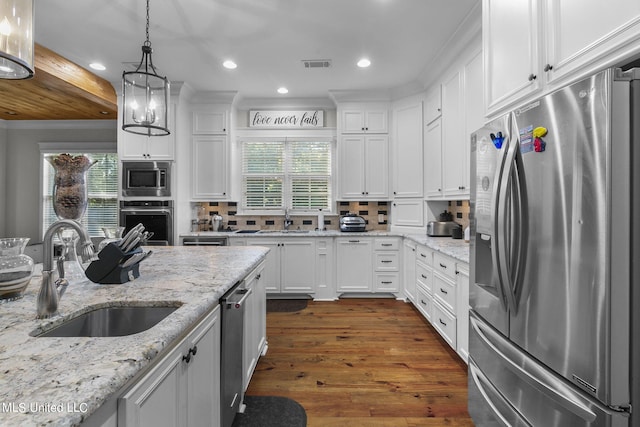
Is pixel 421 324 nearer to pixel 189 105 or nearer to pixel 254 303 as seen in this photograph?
pixel 254 303

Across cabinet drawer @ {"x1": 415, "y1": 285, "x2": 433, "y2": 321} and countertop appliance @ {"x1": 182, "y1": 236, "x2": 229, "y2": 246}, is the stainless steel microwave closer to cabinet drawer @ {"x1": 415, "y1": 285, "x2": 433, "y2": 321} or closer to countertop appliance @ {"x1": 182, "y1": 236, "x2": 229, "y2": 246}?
countertop appliance @ {"x1": 182, "y1": 236, "x2": 229, "y2": 246}

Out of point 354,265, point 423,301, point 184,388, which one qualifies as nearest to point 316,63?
point 354,265

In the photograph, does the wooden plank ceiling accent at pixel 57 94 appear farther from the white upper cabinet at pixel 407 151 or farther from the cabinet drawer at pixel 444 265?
the cabinet drawer at pixel 444 265

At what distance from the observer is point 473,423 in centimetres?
182

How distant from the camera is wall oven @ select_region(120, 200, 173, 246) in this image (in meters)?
4.03

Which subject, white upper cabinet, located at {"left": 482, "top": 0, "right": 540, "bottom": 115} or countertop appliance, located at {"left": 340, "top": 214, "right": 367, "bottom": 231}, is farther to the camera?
countertop appliance, located at {"left": 340, "top": 214, "right": 367, "bottom": 231}

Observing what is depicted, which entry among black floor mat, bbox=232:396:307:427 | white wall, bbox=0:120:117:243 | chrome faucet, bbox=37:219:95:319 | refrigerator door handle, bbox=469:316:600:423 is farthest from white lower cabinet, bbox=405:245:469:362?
white wall, bbox=0:120:117:243

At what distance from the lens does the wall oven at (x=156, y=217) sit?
4027 millimetres

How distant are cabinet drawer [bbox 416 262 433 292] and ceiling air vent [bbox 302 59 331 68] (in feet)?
8.08

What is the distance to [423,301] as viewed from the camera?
11.0 feet

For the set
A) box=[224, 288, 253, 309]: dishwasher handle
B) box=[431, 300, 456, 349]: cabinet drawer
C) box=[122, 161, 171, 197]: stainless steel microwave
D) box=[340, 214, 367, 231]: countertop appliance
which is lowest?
box=[431, 300, 456, 349]: cabinet drawer

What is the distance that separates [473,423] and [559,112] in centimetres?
174

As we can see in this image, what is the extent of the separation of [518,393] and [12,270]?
2019 mm

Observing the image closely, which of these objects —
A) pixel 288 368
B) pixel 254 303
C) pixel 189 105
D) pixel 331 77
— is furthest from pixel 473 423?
pixel 189 105
